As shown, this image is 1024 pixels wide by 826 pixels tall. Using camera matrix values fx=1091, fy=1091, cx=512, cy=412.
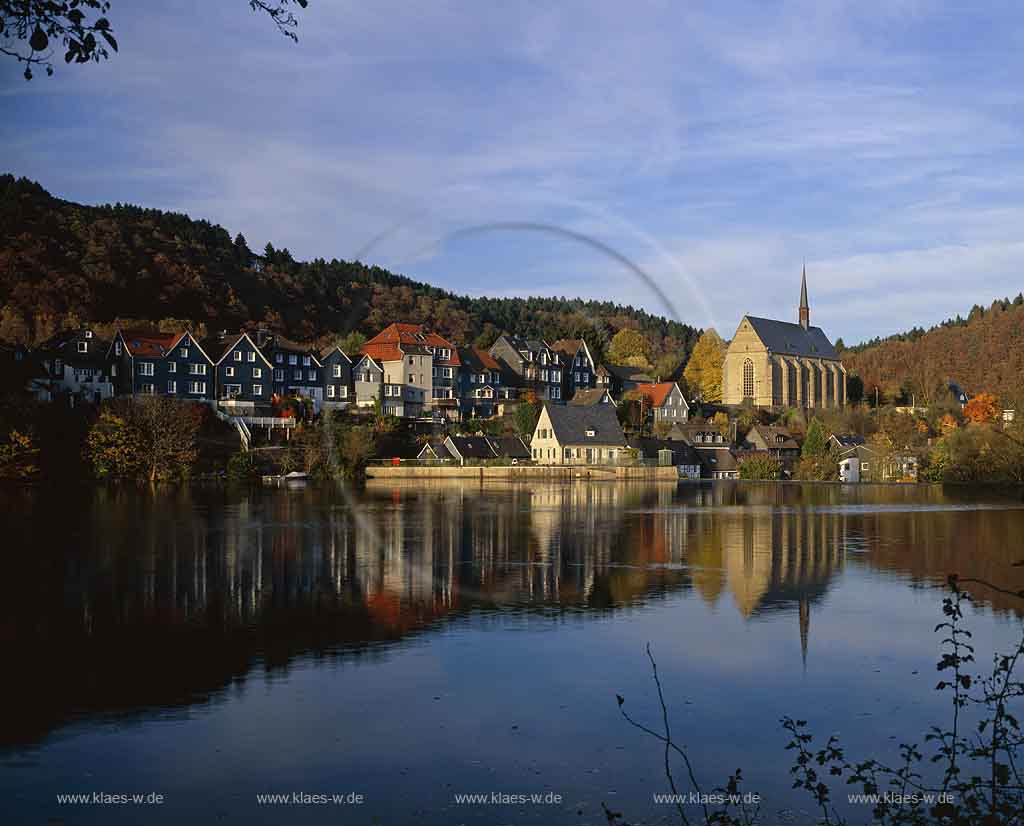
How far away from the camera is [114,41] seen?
19.1 feet

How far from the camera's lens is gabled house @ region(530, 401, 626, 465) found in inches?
3022

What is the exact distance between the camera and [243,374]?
75.4 m

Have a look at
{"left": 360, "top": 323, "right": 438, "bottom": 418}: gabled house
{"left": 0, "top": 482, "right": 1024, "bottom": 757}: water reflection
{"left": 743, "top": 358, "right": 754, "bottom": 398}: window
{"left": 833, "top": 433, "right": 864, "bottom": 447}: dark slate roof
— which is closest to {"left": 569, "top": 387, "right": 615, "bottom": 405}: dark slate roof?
{"left": 360, "top": 323, "right": 438, "bottom": 418}: gabled house

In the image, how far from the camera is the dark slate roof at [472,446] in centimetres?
7519

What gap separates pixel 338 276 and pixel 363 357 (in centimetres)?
5288

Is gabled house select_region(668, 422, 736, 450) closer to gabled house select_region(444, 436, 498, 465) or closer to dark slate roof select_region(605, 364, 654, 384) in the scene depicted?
dark slate roof select_region(605, 364, 654, 384)

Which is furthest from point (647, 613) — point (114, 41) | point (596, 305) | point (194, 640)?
point (596, 305)

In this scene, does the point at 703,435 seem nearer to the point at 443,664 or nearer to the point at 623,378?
the point at 623,378

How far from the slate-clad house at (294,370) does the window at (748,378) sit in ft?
184

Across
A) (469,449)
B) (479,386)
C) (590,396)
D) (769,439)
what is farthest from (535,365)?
(469,449)

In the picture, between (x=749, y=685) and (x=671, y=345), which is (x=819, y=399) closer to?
(x=671, y=345)

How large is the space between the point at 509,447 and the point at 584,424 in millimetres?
5643

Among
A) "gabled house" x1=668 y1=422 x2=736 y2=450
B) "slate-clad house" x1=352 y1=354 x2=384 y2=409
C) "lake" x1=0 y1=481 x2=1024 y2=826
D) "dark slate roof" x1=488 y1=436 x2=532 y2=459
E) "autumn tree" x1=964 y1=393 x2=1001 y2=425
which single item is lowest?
"lake" x1=0 y1=481 x2=1024 y2=826

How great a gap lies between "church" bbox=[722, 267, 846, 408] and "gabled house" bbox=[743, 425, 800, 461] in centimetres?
2399
